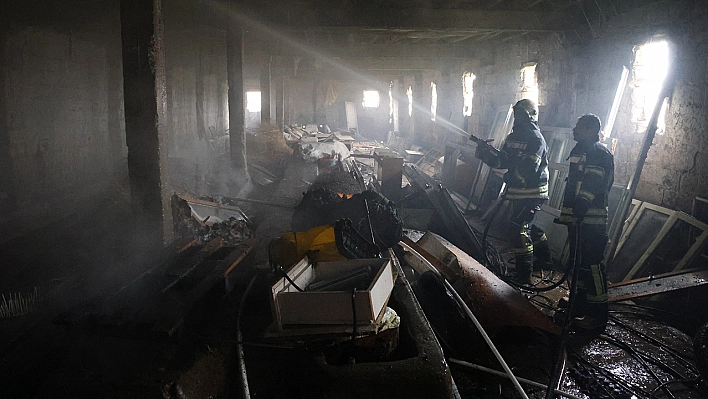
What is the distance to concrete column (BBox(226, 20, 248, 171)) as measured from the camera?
9.73 meters

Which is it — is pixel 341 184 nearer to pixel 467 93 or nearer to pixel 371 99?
pixel 467 93

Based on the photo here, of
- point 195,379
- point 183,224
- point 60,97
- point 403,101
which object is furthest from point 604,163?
point 403,101

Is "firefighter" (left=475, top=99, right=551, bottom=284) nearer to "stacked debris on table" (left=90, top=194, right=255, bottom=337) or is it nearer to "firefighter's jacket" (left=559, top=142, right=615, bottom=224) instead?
"firefighter's jacket" (left=559, top=142, right=615, bottom=224)

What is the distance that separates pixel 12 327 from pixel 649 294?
6045mm

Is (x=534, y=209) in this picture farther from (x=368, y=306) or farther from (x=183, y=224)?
(x=183, y=224)

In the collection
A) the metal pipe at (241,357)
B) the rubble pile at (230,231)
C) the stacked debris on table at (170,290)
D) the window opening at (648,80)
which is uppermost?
the window opening at (648,80)

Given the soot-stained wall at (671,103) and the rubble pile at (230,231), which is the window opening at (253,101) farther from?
the soot-stained wall at (671,103)

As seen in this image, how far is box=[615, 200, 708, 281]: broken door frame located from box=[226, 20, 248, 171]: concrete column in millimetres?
7641

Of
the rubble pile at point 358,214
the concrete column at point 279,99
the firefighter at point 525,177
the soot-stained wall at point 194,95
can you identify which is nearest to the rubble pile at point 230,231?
the rubble pile at point 358,214

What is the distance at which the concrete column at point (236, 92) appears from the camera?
31.9 ft

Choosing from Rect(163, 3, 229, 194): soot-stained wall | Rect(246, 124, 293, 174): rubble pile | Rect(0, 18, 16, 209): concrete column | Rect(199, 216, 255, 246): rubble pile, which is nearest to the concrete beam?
Rect(163, 3, 229, 194): soot-stained wall

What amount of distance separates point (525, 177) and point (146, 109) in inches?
181

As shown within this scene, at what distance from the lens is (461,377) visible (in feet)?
12.1

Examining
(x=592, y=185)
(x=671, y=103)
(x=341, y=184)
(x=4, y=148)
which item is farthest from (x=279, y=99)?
(x=592, y=185)
